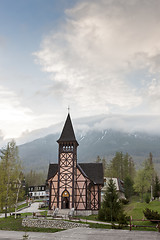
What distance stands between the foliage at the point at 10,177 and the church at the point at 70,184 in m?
6.62

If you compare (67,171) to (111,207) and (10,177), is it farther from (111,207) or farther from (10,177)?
(111,207)

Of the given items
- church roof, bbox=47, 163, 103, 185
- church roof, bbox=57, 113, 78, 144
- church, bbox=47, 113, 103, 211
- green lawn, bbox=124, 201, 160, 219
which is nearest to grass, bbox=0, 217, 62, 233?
church, bbox=47, 113, 103, 211

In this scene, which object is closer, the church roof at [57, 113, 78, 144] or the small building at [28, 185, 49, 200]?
the church roof at [57, 113, 78, 144]

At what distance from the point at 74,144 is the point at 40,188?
57.0m

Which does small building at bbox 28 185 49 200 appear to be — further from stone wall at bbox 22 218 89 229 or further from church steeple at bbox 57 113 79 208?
stone wall at bbox 22 218 89 229

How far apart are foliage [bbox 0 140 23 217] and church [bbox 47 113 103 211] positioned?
6.62 metres

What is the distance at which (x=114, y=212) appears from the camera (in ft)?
94.5

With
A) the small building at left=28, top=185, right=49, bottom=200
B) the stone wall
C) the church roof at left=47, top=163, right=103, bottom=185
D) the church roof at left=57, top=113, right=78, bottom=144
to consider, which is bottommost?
the small building at left=28, top=185, right=49, bottom=200

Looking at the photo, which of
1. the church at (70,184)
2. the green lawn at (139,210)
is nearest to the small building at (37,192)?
the church at (70,184)

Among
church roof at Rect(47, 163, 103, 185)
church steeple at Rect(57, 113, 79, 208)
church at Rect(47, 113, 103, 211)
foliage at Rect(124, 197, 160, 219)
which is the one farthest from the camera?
church roof at Rect(47, 163, 103, 185)

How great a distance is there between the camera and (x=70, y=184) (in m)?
40.1

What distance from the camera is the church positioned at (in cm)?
3984

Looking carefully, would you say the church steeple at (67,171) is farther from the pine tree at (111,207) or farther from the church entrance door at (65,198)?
the pine tree at (111,207)

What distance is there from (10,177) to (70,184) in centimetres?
987
